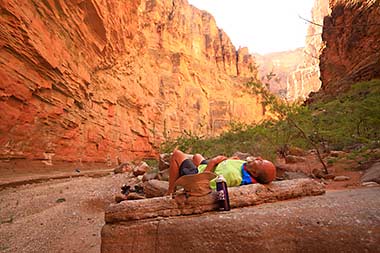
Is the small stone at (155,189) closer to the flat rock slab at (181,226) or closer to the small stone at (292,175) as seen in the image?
the flat rock slab at (181,226)

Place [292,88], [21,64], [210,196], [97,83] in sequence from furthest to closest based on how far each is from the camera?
[292,88]
[97,83]
[21,64]
[210,196]

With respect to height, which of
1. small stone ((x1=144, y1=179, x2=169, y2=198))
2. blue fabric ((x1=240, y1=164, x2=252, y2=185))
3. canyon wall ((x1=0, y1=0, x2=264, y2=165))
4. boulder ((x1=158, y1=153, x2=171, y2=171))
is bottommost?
small stone ((x1=144, y1=179, x2=169, y2=198))

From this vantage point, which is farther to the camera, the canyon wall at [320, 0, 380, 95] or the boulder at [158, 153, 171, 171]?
the canyon wall at [320, 0, 380, 95]

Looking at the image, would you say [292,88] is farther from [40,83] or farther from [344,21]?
[40,83]

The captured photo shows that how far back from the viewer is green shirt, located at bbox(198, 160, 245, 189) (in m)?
2.75

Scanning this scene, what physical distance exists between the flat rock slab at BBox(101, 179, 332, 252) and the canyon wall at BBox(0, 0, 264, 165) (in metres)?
5.22

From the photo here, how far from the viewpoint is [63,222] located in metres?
3.98

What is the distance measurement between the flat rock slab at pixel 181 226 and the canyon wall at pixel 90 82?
5.22m

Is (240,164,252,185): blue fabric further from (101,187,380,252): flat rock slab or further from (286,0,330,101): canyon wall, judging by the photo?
(286,0,330,101): canyon wall

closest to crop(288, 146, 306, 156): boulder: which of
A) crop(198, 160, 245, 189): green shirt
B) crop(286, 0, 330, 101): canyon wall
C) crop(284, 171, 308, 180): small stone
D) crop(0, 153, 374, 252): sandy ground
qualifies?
crop(0, 153, 374, 252): sandy ground

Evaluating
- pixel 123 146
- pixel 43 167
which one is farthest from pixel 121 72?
pixel 43 167

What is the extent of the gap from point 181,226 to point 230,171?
1131 millimetres

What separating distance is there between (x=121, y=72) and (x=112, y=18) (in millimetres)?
→ 4443

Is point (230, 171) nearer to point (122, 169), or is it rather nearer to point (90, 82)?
point (122, 169)
